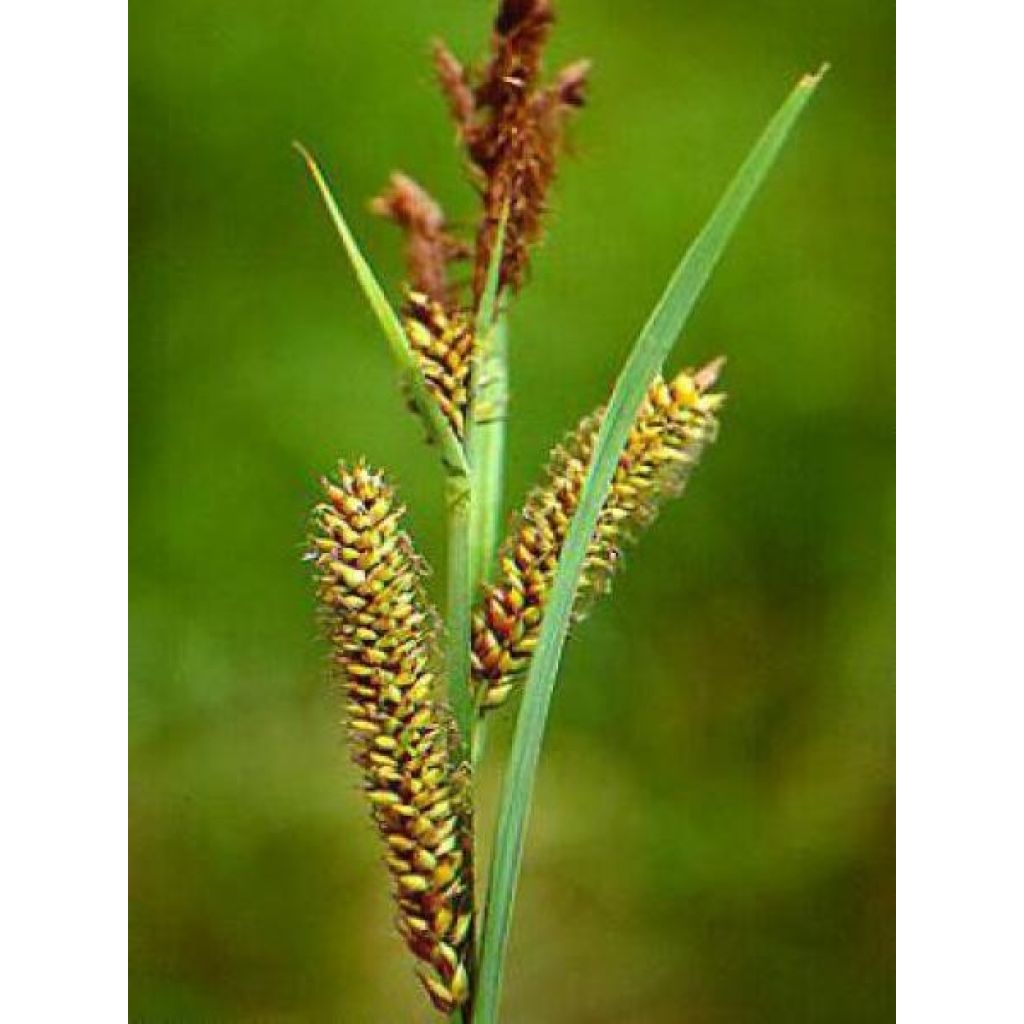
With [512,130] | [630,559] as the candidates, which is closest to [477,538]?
[512,130]

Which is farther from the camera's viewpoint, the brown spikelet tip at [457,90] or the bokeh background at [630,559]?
the bokeh background at [630,559]

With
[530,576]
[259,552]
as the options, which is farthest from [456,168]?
[530,576]

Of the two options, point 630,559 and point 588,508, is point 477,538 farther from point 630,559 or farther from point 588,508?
point 630,559

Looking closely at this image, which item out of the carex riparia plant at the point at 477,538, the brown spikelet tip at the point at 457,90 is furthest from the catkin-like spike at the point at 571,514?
the brown spikelet tip at the point at 457,90

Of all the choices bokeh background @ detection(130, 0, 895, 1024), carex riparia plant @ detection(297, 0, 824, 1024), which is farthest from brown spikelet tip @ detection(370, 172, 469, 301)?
bokeh background @ detection(130, 0, 895, 1024)

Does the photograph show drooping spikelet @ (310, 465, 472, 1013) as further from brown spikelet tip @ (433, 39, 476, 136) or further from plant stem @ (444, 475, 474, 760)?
brown spikelet tip @ (433, 39, 476, 136)

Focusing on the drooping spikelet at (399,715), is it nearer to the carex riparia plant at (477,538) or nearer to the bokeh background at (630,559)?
the carex riparia plant at (477,538)

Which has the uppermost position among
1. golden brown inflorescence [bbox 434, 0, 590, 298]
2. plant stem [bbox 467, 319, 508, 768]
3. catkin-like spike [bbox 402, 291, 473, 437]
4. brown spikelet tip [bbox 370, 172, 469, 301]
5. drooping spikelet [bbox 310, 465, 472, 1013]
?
golden brown inflorescence [bbox 434, 0, 590, 298]
